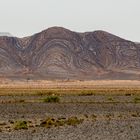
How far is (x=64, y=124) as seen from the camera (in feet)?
112

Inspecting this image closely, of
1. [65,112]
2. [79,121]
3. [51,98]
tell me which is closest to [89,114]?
[65,112]

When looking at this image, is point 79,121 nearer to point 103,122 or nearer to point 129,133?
point 103,122

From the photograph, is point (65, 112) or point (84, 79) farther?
point (84, 79)

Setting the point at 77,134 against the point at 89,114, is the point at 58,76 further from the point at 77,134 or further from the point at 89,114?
the point at 77,134

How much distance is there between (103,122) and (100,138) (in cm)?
912

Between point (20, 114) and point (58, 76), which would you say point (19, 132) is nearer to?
point (20, 114)

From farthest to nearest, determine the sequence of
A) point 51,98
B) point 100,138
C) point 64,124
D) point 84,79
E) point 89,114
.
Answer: point 84,79 < point 51,98 < point 89,114 < point 64,124 < point 100,138

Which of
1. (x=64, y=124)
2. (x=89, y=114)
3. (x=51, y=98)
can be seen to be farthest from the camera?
(x=51, y=98)

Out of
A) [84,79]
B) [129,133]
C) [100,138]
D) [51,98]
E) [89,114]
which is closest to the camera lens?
[100,138]

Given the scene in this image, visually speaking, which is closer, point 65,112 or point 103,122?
point 103,122

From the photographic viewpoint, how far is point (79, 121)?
1422 inches

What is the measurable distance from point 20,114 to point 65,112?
4.14 m

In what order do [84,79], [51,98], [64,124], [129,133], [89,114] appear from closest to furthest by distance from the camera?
[129,133] < [64,124] < [89,114] < [51,98] < [84,79]

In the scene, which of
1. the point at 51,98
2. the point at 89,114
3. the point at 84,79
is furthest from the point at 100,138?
the point at 84,79
